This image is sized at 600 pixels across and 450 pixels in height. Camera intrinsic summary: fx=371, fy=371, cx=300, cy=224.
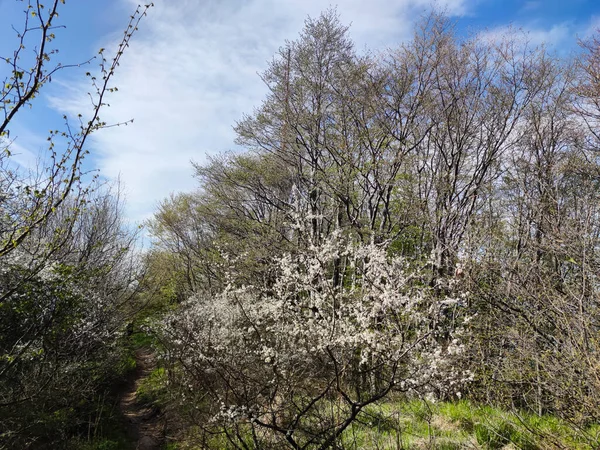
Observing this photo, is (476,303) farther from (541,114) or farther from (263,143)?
(263,143)

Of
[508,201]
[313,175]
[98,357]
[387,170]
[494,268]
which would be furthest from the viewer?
[313,175]

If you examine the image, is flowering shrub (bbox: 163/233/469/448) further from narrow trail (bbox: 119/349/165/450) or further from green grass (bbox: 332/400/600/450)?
narrow trail (bbox: 119/349/165/450)

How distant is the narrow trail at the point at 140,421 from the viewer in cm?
872

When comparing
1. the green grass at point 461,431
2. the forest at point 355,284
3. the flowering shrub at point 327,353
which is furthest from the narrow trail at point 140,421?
the green grass at point 461,431

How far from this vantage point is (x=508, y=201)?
416 inches

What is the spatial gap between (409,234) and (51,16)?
38.5 ft

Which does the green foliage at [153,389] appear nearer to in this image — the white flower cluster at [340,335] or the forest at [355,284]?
the forest at [355,284]

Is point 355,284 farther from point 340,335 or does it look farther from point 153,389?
point 153,389

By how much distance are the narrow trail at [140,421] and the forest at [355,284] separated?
87 mm

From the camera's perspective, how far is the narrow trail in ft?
28.6

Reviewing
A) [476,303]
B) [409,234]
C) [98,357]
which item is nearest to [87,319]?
[98,357]

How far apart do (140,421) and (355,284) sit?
707 centimetres

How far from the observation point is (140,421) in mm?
10211

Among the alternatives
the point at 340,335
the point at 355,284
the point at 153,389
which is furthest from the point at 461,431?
the point at 153,389
